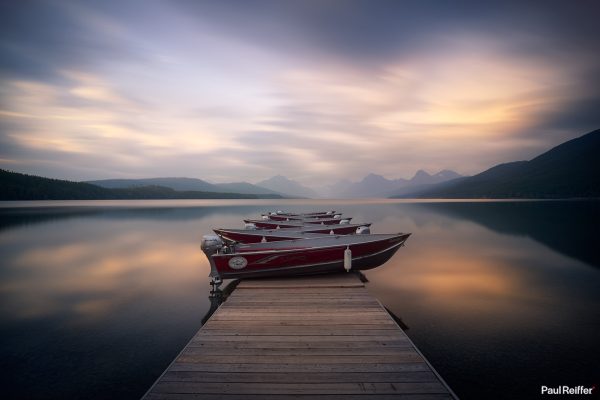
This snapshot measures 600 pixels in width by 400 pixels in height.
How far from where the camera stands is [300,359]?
5.41 metres

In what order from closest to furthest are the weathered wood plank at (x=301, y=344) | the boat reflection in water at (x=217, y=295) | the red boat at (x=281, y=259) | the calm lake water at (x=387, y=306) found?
1. the weathered wood plank at (x=301, y=344)
2. the calm lake water at (x=387, y=306)
3. the red boat at (x=281, y=259)
4. the boat reflection in water at (x=217, y=295)

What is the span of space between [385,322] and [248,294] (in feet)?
15.1

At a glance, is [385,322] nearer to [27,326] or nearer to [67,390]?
[67,390]

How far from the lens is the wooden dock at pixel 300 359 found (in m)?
4.54

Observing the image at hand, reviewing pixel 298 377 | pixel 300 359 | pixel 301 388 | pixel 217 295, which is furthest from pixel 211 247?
pixel 301 388

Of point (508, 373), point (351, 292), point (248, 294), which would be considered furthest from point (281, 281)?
point (508, 373)

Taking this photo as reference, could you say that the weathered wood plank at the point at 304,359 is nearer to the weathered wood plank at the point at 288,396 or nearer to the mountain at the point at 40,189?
the weathered wood plank at the point at 288,396

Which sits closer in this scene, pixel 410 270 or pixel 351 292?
pixel 351 292

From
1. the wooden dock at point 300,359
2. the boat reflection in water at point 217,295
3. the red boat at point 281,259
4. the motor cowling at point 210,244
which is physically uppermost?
the motor cowling at point 210,244

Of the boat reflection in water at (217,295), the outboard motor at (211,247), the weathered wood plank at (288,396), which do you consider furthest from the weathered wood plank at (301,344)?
the outboard motor at (211,247)

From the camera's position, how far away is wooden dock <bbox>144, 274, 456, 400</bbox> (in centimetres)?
454

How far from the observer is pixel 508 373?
6.67 metres

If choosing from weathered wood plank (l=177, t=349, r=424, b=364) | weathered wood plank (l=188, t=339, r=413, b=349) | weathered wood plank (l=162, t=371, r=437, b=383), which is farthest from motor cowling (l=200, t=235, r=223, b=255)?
weathered wood plank (l=162, t=371, r=437, b=383)

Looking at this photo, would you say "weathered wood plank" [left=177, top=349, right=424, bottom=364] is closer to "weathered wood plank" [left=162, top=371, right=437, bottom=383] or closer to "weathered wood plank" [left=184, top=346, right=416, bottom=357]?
"weathered wood plank" [left=184, top=346, right=416, bottom=357]
